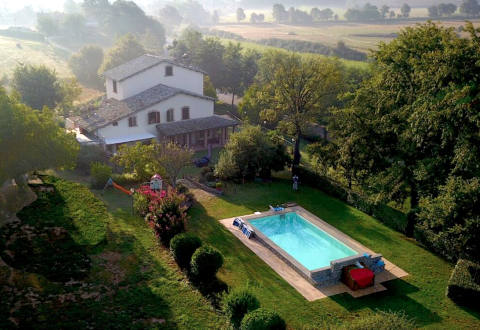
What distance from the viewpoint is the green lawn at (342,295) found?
19.2 meters

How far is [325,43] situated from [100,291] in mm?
92731

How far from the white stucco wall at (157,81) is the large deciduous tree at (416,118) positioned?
21893mm

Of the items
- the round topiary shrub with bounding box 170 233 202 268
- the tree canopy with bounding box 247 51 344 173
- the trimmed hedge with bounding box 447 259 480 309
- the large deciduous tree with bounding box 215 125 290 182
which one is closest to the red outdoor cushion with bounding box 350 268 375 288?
the trimmed hedge with bounding box 447 259 480 309

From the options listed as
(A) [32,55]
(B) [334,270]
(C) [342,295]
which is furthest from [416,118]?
(A) [32,55]

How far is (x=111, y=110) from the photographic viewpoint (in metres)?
43.0

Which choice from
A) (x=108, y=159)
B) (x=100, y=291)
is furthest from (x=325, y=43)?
(x=100, y=291)

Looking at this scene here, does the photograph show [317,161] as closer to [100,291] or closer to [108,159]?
[108,159]

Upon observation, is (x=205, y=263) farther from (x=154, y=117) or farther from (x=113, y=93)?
(x=113, y=93)

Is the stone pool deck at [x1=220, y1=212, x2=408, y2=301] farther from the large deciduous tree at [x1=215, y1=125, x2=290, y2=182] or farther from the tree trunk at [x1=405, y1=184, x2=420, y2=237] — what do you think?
the large deciduous tree at [x1=215, y1=125, x2=290, y2=182]

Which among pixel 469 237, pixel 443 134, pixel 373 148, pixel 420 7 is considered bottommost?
pixel 469 237

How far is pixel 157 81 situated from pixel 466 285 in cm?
3636

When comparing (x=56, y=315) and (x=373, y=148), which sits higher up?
(x=373, y=148)

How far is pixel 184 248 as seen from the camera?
21.7 m

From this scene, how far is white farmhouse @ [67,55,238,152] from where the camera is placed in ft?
136
